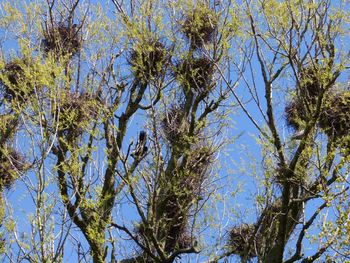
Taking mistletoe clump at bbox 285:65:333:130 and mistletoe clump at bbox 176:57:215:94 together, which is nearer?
mistletoe clump at bbox 285:65:333:130

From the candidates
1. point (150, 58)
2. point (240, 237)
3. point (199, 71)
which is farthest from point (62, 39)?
point (240, 237)

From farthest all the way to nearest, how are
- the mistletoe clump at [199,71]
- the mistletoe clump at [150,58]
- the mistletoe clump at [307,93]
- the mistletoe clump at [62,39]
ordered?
1. the mistletoe clump at [62,39]
2. the mistletoe clump at [199,71]
3. the mistletoe clump at [150,58]
4. the mistletoe clump at [307,93]

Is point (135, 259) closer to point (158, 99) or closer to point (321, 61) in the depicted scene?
point (158, 99)

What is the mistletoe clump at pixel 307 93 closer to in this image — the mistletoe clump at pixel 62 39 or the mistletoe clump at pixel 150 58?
the mistletoe clump at pixel 150 58

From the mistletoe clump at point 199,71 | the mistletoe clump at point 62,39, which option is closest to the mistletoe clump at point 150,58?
the mistletoe clump at point 199,71

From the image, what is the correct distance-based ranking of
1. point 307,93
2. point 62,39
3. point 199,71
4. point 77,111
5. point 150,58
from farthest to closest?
point 62,39 < point 199,71 < point 150,58 < point 77,111 < point 307,93

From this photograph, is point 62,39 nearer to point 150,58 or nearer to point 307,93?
point 150,58

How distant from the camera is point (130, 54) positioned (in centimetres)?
837

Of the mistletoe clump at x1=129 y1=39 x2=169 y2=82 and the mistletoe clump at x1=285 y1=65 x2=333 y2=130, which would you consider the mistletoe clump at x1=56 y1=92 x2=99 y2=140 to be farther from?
the mistletoe clump at x1=285 y1=65 x2=333 y2=130

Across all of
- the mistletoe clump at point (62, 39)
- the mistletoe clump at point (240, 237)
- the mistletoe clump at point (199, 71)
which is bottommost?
the mistletoe clump at point (240, 237)

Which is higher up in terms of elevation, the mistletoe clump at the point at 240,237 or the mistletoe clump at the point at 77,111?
the mistletoe clump at the point at 77,111

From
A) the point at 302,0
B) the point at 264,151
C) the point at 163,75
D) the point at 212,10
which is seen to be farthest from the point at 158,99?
the point at 302,0

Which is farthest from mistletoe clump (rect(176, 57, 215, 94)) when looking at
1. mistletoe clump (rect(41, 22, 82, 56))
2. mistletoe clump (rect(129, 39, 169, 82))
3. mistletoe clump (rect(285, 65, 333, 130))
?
mistletoe clump (rect(41, 22, 82, 56))

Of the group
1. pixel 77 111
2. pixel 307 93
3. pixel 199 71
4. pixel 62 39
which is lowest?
pixel 307 93
